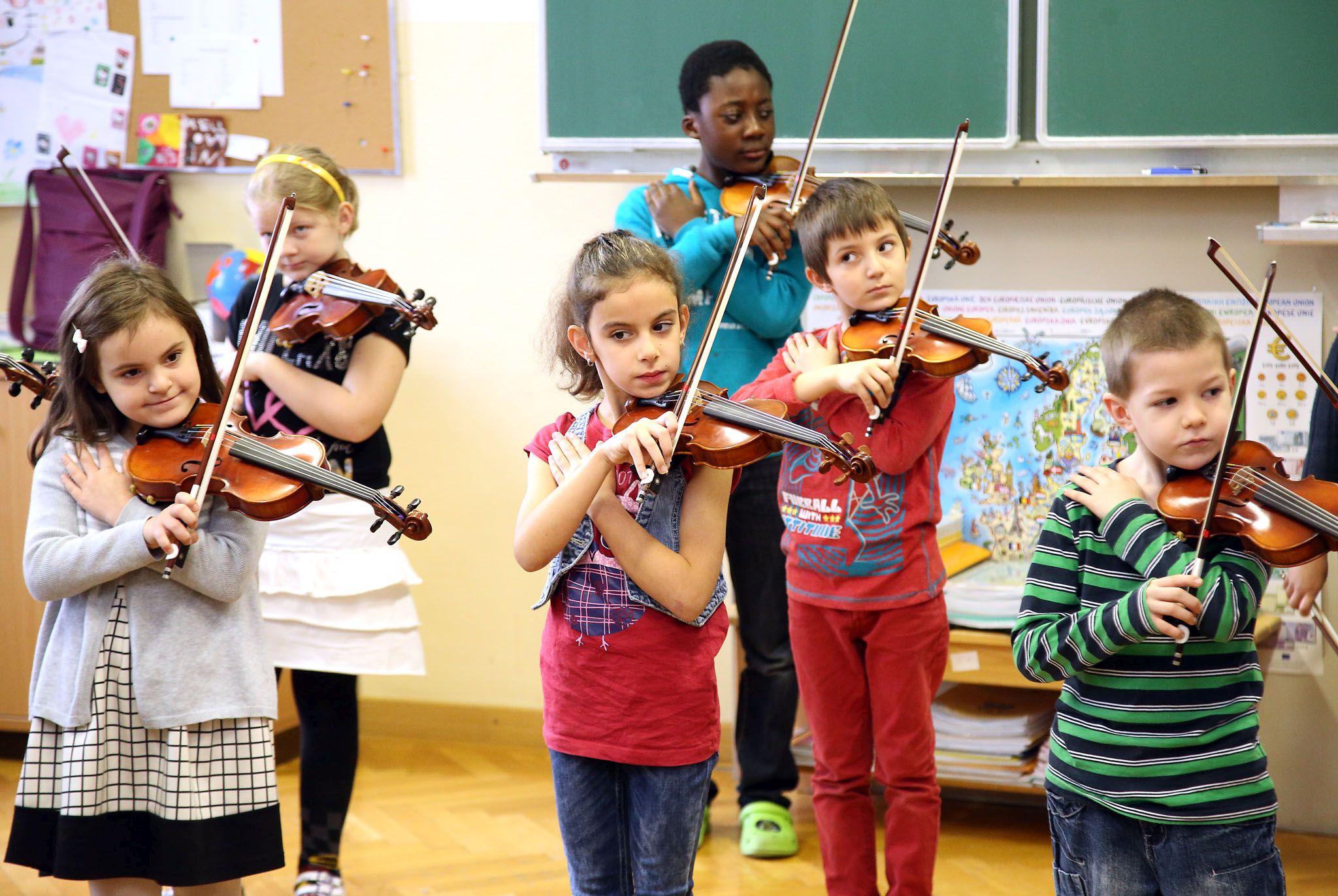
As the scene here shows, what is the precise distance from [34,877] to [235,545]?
51.8 inches

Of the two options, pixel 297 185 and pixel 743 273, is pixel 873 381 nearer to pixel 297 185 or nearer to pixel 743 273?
pixel 743 273

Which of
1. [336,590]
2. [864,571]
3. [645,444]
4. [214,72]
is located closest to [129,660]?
[336,590]

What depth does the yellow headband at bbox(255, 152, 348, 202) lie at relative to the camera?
7.32 feet

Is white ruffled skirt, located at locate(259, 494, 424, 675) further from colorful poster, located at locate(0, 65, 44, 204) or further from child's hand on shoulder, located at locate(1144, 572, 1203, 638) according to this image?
colorful poster, located at locate(0, 65, 44, 204)

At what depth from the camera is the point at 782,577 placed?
102 inches

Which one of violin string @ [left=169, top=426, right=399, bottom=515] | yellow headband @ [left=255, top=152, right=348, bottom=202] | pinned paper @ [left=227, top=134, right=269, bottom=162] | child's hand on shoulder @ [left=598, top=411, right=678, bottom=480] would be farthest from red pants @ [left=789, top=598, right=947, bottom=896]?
pinned paper @ [left=227, top=134, right=269, bottom=162]

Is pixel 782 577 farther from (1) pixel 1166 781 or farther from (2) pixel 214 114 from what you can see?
(2) pixel 214 114

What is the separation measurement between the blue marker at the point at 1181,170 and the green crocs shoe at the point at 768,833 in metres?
1.51

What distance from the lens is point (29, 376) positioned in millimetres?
1816

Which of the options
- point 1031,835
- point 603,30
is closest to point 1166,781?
point 1031,835

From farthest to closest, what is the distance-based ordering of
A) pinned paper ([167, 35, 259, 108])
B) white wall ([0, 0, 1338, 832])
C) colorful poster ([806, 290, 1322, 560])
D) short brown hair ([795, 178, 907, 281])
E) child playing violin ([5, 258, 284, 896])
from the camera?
pinned paper ([167, 35, 259, 108]), white wall ([0, 0, 1338, 832]), colorful poster ([806, 290, 1322, 560]), short brown hair ([795, 178, 907, 281]), child playing violin ([5, 258, 284, 896])

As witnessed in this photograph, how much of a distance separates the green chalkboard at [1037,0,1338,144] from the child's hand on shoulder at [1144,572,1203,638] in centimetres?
153

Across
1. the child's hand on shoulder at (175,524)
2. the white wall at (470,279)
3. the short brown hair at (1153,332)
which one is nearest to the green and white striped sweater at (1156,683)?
the short brown hair at (1153,332)

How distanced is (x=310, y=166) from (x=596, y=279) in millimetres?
855
